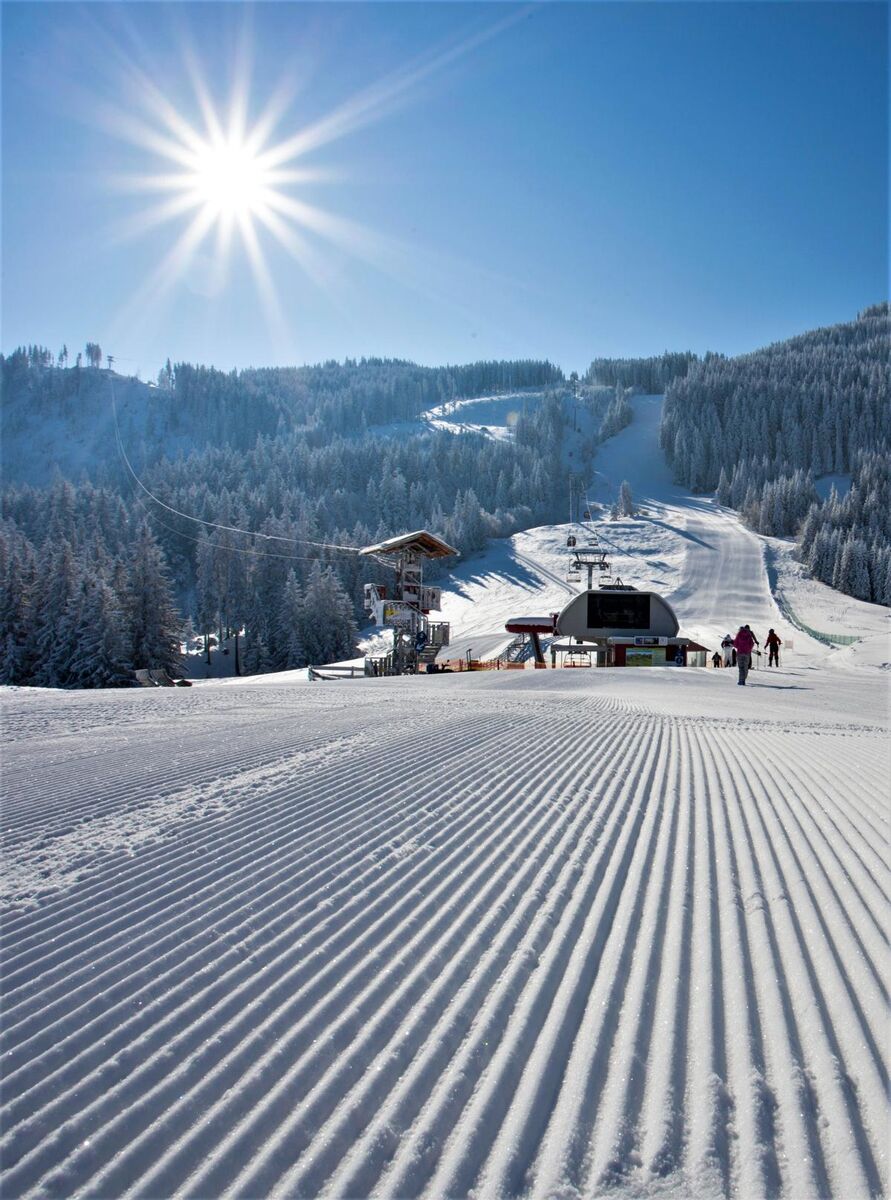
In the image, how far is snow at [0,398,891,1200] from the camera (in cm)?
208

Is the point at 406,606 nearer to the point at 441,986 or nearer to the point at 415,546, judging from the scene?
the point at 415,546

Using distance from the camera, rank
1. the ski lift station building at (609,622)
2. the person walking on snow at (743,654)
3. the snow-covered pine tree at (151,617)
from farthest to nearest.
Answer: the snow-covered pine tree at (151,617), the ski lift station building at (609,622), the person walking on snow at (743,654)

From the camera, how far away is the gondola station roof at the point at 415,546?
3234 centimetres

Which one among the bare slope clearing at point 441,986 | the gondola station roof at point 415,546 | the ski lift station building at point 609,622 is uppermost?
the gondola station roof at point 415,546

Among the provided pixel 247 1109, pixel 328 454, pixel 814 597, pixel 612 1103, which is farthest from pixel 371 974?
pixel 328 454

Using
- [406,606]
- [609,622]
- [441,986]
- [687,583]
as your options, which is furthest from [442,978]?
[687,583]

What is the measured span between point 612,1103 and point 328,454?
122m

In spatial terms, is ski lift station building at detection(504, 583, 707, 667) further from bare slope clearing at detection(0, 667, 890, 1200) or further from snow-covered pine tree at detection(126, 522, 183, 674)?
bare slope clearing at detection(0, 667, 890, 1200)

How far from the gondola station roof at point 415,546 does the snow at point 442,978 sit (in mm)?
25523

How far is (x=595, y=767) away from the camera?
23.1 ft

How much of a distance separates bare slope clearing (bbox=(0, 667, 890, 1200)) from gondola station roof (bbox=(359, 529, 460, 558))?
26.3m

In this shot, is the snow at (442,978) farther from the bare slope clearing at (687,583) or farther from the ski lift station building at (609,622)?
the ski lift station building at (609,622)

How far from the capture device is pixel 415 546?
34.3 m

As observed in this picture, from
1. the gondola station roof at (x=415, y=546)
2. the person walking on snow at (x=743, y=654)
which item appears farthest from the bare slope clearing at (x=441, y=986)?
the gondola station roof at (x=415, y=546)
